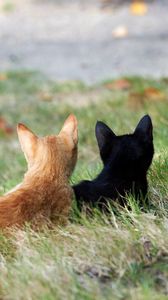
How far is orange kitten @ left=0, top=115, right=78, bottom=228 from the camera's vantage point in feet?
13.4

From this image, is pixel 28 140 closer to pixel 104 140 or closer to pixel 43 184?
pixel 43 184

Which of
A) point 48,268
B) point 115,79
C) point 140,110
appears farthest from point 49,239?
point 115,79

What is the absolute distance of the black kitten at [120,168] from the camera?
4.37 metres

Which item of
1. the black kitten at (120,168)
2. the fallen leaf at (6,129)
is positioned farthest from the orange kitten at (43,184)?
the fallen leaf at (6,129)

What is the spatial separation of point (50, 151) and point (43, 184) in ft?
0.77

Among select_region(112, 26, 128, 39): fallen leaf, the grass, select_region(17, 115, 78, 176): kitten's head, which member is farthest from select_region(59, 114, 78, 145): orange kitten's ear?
select_region(112, 26, 128, 39): fallen leaf

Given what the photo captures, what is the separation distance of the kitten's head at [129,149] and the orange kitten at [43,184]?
199 millimetres

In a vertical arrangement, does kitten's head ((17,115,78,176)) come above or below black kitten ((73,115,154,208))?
above

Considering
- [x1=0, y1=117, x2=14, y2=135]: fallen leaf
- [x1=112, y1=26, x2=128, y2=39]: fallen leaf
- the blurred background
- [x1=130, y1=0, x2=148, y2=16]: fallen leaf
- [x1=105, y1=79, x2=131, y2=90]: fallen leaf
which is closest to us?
[x1=0, y1=117, x2=14, y2=135]: fallen leaf

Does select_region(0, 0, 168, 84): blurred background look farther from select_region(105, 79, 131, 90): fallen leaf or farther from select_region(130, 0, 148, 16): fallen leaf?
select_region(105, 79, 131, 90): fallen leaf

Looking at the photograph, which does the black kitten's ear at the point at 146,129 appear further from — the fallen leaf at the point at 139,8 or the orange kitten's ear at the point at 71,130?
the fallen leaf at the point at 139,8

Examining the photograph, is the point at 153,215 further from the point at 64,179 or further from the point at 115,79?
the point at 115,79

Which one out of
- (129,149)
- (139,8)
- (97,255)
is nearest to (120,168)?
(129,149)

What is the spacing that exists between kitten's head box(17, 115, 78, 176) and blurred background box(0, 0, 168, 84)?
6464mm
